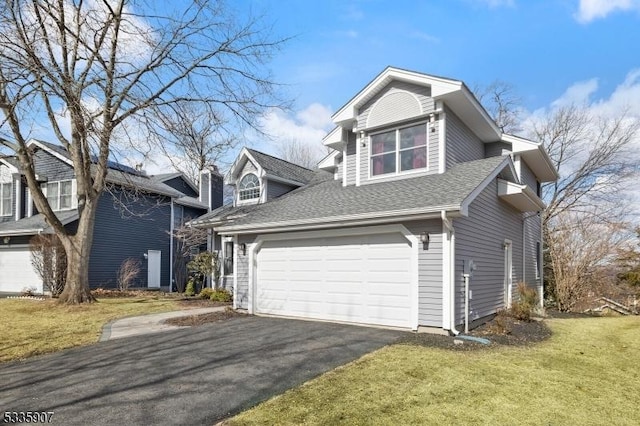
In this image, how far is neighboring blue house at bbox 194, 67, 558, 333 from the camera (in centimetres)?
841

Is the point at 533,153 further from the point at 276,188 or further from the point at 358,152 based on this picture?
the point at 276,188

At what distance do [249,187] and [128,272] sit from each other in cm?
756

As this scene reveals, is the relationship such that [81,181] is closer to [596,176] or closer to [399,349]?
[399,349]

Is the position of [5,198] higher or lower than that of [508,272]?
higher

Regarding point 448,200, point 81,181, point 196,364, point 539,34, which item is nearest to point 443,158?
point 448,200

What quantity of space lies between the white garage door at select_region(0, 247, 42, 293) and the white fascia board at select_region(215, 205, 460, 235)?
12001mm

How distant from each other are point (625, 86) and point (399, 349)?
2477 centimetres

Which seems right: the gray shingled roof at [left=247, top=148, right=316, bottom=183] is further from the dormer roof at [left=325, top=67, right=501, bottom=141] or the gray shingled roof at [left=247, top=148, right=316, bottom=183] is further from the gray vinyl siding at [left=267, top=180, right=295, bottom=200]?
the dormer roof at [left=325, top=67, right=501, bottom=141]

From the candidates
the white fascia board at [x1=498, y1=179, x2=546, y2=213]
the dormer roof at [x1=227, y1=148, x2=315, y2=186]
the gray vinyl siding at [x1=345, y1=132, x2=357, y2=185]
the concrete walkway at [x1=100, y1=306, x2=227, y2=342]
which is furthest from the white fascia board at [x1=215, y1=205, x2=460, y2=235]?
the dormer roof at [x1=227, y1=148, x2=315, y2=186]

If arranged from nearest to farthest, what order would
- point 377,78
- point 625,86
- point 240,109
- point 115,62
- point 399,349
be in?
point 399,349 < point 377,78 < point 115,62 < point 240,109 < point 625,86

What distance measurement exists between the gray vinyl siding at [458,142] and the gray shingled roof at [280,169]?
7.13 meters

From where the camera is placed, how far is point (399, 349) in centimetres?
689

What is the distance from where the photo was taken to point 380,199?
9688mm

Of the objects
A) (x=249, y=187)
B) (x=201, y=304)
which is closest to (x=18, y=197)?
(x=249, y=187)
